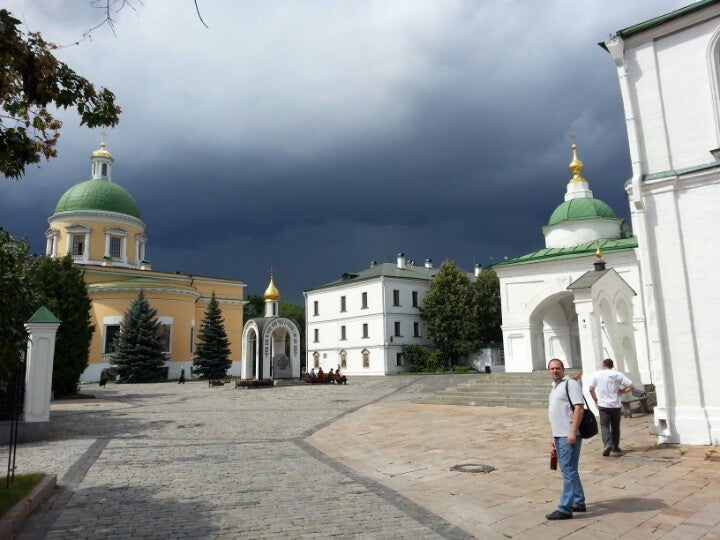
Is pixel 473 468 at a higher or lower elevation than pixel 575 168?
lower

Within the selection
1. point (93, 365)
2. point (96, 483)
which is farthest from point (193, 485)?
point (93, 365)

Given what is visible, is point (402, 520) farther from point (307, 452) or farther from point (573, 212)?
point (573, 212)

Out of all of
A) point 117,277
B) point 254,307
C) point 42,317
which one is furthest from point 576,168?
point 254,307

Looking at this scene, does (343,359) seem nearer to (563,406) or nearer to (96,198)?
(96,198)

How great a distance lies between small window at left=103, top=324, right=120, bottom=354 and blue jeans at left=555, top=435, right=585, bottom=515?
3848 cm

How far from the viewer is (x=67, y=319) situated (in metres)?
23.1

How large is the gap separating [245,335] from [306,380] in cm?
584

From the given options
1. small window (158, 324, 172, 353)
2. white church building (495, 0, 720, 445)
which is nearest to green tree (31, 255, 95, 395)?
small window (158, 324, 172, 353)

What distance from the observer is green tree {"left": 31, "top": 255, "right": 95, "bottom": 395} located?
2267cm

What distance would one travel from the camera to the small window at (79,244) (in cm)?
4406

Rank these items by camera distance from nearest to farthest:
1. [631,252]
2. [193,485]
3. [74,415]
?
[193,485]
[74,415]
[631,252]

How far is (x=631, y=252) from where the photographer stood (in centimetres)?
2517

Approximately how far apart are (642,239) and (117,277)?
41744 millimetres

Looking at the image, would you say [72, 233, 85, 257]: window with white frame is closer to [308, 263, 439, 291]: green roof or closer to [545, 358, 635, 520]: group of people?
[308, 263, 439, 291]: green roof
